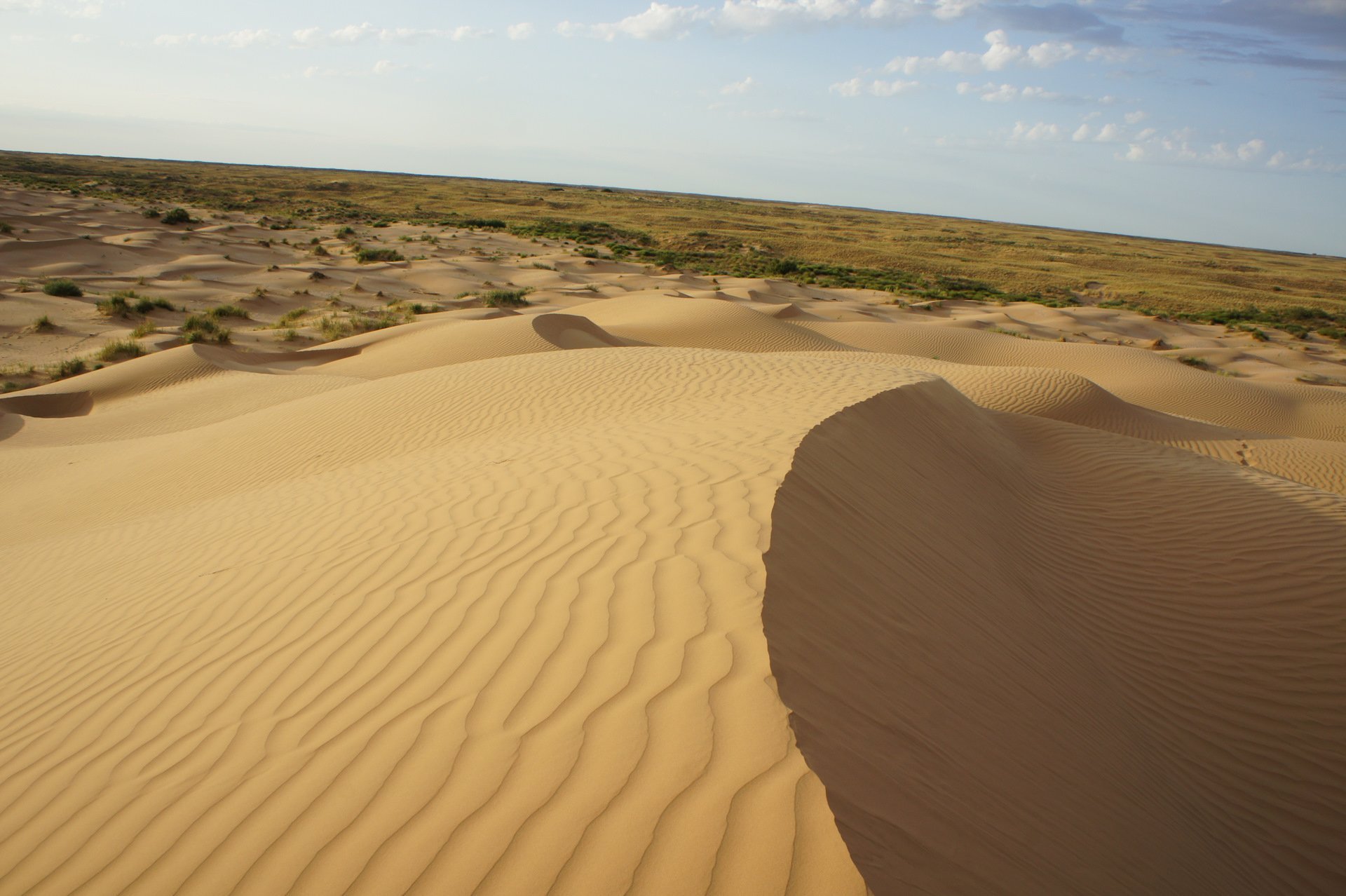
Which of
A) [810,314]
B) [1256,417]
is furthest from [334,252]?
[1256,417]

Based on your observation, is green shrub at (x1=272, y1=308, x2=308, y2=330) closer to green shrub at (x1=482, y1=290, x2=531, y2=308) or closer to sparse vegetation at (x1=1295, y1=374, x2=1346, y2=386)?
green shrub at (x1=482, y1=290, x2=531, y2=308)

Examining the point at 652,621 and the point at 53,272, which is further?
the point at 53,272

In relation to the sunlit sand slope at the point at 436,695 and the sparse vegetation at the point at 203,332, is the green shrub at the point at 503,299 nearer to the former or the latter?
the sparse vegetation at the point at 203,332

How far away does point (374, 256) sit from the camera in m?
32.2

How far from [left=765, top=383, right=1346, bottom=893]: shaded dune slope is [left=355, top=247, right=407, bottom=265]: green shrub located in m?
28.6

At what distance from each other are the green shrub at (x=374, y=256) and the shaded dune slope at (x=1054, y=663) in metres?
28.6

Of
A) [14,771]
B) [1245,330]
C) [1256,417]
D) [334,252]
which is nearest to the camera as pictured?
[14,771]

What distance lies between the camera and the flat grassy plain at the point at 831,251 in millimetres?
39094

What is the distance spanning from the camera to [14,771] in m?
2.77

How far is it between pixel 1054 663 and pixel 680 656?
2.65 m

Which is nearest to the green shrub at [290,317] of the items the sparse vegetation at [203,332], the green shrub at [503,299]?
the sparse vegetation at [203,332]

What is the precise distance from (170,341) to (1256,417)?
23470 mm

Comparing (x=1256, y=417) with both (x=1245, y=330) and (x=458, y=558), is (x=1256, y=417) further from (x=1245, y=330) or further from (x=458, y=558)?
(x=458, y=558)

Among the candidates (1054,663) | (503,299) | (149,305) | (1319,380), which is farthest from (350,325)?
(1319,380)
